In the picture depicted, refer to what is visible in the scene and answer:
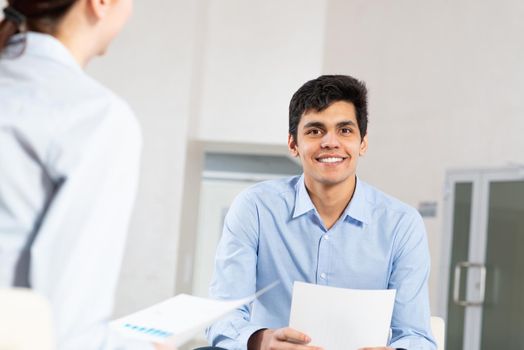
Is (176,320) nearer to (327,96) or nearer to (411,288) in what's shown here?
(411,288)

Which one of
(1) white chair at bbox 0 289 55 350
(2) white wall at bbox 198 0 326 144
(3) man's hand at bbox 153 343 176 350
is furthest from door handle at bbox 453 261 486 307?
(1) white chair at bbox 0 289 55 350

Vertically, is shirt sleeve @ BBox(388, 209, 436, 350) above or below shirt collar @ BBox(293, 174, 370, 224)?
below

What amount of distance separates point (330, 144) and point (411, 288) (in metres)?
0.43

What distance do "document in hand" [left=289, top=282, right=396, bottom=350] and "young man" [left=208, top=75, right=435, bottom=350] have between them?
0.26 metres

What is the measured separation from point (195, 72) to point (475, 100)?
222 centimetres

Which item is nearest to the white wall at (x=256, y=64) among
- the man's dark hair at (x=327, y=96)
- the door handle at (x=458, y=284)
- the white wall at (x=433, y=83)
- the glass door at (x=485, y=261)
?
the white wall at (x=433, y=83)

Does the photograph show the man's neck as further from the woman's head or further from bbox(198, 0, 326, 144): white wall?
bbox(198, 0, 326, 144): white wall

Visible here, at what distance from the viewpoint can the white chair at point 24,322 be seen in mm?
639

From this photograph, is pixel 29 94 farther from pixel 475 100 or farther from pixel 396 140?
pixel 396 140

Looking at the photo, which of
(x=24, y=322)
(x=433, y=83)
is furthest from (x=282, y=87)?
(x=24, y=322)

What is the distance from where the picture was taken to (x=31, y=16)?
943 mm

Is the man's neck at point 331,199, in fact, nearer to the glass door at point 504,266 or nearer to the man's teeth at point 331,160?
the man's teeth at point 331,160

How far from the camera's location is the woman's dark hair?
0.92 metres

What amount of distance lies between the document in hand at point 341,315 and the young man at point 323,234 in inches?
10.2
